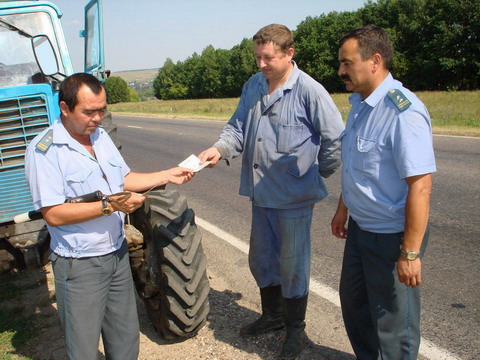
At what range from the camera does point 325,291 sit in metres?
4.29

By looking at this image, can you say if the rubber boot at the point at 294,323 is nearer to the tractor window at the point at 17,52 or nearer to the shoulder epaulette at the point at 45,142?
the shoulder epaulette at the point at 45,142

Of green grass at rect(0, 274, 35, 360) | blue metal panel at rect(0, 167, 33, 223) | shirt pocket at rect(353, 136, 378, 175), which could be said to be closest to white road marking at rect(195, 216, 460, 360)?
shirt pocket at rect(353, 136, 378, 175)

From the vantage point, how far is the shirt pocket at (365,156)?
101 inches

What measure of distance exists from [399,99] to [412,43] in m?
57.0

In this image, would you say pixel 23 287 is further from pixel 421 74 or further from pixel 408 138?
pixel 421 74

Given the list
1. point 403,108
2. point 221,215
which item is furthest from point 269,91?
point 221,215

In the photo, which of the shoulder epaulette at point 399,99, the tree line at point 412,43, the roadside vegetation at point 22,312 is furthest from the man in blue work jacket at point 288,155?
the tree line at point 412,43

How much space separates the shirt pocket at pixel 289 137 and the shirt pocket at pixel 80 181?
51.1 inches

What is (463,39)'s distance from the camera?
47.3m

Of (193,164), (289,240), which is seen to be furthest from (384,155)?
(193,164)

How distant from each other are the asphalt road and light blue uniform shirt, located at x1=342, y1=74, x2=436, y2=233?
4.14 feet

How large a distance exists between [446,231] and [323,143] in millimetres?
3010

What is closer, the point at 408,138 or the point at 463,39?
the point at 408,138

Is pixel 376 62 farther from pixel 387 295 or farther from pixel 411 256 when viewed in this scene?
pixel 387 295
